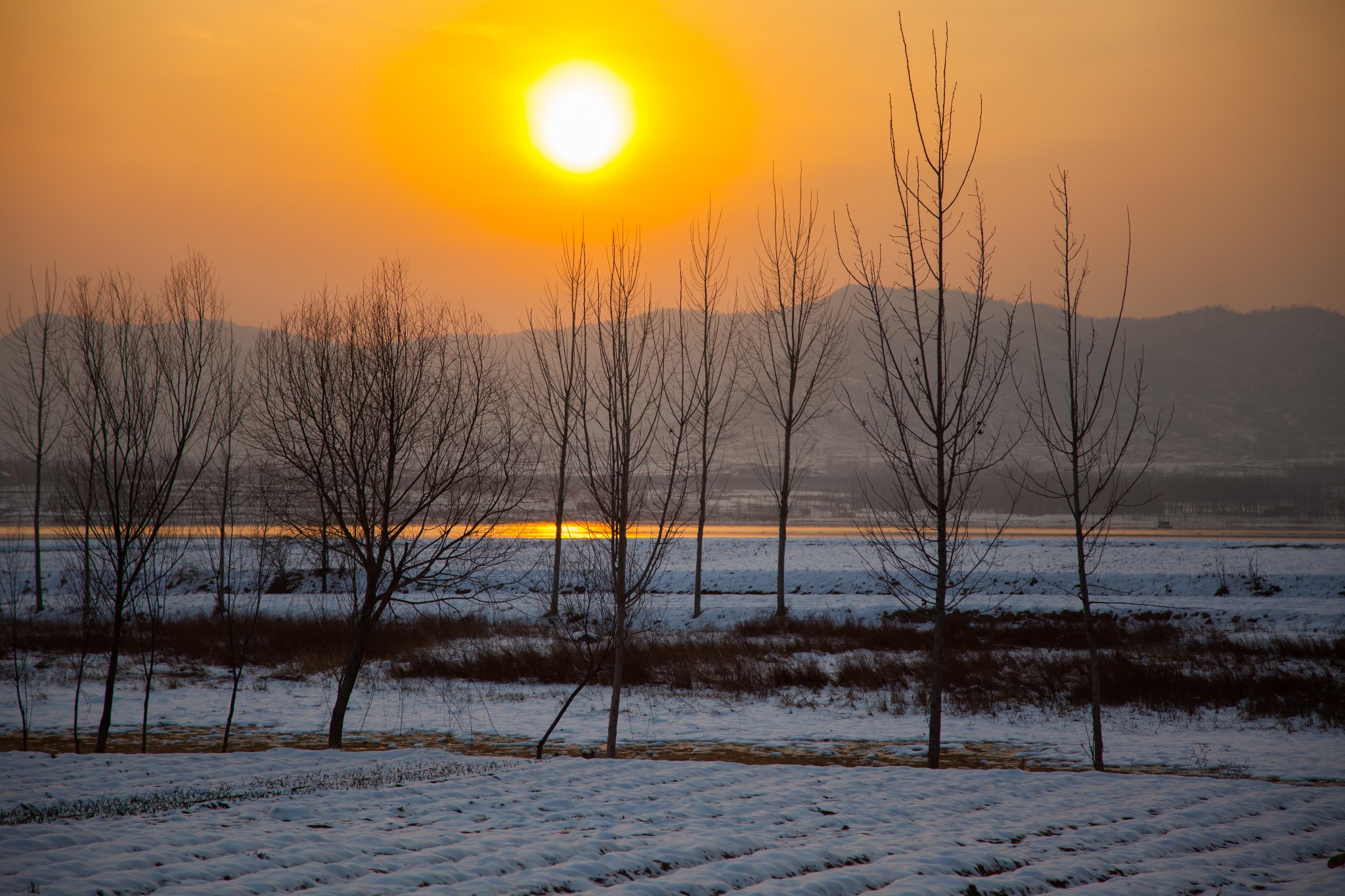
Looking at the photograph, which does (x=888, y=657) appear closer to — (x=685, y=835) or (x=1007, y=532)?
(x=685, y=835)

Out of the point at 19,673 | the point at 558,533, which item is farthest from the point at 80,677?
the point at 558,533

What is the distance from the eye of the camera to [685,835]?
6184 mm

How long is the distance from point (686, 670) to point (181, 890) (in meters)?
13.0

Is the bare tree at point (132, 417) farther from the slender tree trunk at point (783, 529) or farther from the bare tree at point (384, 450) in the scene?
the slender tree trunk at point (783, 529)

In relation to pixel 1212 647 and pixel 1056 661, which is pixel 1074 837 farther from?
pixel 1212 647

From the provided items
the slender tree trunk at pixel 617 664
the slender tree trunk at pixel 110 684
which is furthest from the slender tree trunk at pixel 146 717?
the slender tree trunk at pixel 617 664

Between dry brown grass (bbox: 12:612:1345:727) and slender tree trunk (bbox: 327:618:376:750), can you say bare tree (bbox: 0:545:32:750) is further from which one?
slender tree trunk (bbox: 327:618:376:750)

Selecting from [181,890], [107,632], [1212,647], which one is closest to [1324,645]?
[1212,647]

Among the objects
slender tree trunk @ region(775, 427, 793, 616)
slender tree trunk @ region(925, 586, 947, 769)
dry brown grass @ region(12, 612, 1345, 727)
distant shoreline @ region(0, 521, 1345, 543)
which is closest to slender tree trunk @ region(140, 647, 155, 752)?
dry brown grass @ region(12, 612, 1345, 727)

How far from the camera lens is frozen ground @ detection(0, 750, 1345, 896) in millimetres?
5082

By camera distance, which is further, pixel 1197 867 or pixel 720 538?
pixel 720 538

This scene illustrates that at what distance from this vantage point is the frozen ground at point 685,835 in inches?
200

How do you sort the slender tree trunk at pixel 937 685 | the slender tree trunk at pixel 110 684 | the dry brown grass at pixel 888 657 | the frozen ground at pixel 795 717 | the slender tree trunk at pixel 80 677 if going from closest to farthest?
1. the slender tree trunk at pixel 937 685
2. the slender tree trunk at pixel 110 684
3. the slender tree trunk at pixel 80 677
4. the frozen ground at pixel 795 717
5. the dry brown grass at pixel 888 657

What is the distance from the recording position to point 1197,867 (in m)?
5.76
